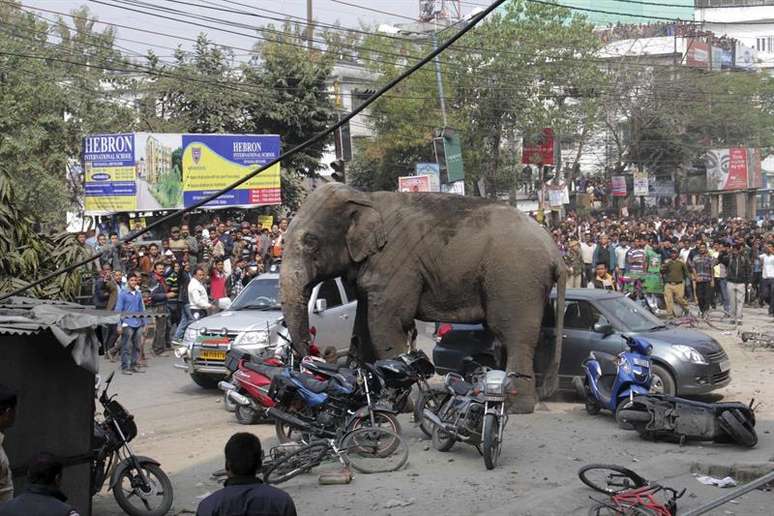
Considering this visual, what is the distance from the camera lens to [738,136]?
61.8m

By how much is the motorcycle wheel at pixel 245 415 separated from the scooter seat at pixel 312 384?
2.14 metres

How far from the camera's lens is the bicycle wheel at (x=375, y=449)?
10.0 m

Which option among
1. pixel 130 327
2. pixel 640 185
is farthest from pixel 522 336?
pixel 640 185

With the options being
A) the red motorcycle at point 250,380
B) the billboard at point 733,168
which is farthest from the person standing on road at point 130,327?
the billboard at point 733,168

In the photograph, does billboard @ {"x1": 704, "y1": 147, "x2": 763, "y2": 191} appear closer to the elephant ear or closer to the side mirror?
the side mirror

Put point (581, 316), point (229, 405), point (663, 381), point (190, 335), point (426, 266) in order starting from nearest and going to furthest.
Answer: point (229, 405) < point (663, 381) < point (426, 266) < point (581, 316) < point (190, 335)

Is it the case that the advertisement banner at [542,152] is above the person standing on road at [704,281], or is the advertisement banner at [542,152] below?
above

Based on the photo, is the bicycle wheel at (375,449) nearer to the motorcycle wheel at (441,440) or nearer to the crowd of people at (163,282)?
the motorcycle wheel at (441,440)

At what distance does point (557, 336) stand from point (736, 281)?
10879mm

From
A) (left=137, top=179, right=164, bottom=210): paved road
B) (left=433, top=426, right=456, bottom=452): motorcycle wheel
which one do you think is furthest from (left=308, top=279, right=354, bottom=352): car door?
(left=137, top=179, right=164, bottom=210): paved road

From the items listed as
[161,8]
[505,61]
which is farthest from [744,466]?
[505,61]

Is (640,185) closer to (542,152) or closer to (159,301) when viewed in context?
(542,152)

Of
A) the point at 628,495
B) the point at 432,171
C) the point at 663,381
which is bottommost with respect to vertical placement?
the point at 663,381

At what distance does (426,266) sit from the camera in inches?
530
